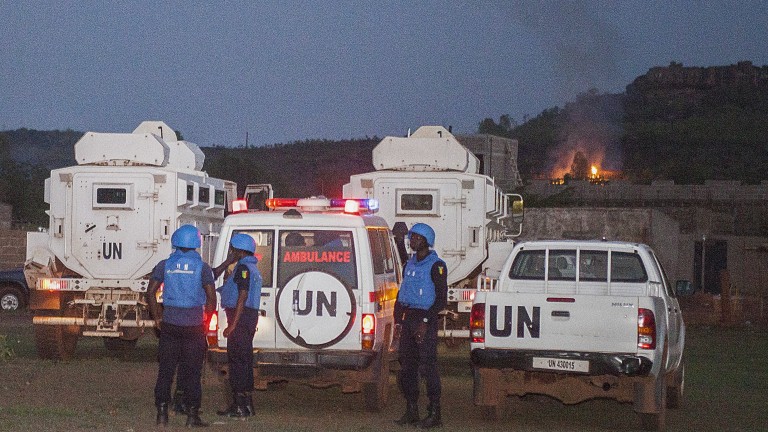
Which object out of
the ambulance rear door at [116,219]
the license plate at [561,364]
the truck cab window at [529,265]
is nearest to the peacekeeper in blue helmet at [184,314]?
the license plate at [561,364]

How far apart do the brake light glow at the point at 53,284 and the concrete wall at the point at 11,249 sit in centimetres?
2047

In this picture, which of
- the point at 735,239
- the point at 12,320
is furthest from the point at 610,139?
the point at 12,320

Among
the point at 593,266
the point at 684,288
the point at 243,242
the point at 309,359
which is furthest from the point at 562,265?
the point at 243,242

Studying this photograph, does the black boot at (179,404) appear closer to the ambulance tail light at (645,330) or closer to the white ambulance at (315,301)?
the white ambulance at (315,301)

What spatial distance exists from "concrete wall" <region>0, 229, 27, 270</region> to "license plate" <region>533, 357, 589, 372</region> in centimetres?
2816

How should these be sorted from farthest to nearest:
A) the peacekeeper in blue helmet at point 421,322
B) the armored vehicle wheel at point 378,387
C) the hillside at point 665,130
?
the hillside at point 665,130 < the armored vehicle wheel at point 378,387 < the peacekeeper in blue helmet at point 421,322

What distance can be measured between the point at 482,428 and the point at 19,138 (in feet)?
470

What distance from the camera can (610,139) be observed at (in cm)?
10931

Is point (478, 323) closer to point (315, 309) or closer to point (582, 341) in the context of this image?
point (582, 341)

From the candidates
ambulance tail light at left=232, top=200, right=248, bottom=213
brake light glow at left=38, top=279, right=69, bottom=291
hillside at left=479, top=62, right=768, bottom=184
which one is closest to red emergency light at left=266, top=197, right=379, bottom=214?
ambulance tail light at left=232, top=200, right=248, bottom=213

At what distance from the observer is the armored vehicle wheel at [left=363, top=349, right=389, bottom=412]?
40.3 feet

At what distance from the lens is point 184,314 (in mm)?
10922

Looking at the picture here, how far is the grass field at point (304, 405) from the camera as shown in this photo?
1151 centimetres

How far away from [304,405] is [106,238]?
17.3 ft
